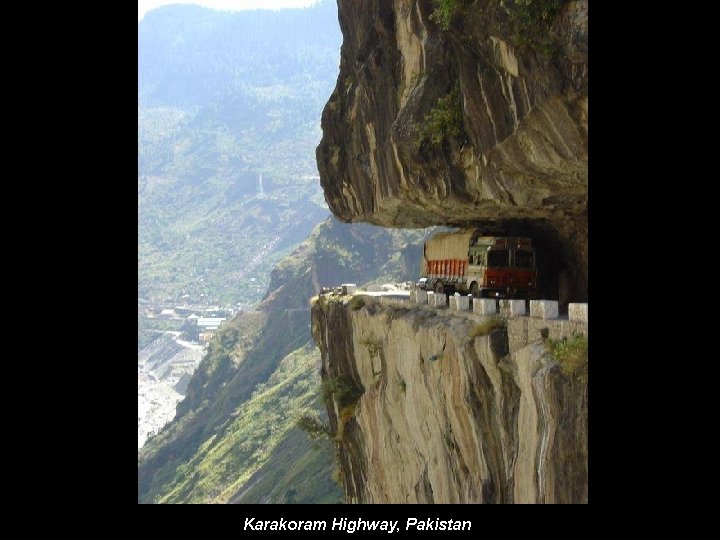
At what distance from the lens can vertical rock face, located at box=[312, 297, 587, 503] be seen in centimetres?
1794

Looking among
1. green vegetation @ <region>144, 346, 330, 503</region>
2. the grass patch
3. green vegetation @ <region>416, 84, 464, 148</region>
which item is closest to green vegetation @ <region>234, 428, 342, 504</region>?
green vegetation @ <region>144, 346, 330, 503</region>

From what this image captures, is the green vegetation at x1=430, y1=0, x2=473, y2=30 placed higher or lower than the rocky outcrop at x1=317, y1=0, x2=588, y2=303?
higher

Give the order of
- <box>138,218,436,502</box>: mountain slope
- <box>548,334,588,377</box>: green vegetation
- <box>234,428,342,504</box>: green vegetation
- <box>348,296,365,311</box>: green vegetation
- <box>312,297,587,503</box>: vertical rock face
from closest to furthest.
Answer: <box>548,334,588,377</box>: green vegetation
<box>312,297,587,503</box>: vertical rock face
<box>348,296,365,311</box>: green vegetation
<box>234,428,342,504</box>: green vegetation
<box>138,218,436,502</box>: mountain slope

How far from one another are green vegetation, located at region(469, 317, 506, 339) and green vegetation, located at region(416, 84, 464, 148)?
4.98 meters

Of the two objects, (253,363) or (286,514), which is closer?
(286,514)

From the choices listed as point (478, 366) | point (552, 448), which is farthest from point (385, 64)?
point (552, 448)

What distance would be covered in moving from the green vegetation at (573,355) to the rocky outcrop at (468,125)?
383 centimetres

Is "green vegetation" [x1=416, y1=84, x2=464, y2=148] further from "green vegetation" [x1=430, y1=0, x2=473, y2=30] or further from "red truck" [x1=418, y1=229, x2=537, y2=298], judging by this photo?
"red truck" [x1=418, y1=229, x2=537, y2=298]

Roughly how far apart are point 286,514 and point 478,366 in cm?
998

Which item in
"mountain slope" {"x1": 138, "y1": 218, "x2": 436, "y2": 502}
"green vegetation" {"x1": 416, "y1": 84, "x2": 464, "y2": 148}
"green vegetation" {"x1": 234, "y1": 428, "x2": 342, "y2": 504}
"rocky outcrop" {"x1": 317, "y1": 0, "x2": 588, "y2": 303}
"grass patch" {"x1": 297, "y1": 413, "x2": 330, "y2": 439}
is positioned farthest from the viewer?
"mountain slope" {"x1": 138, "y1": 218, "x2": 436, "y2": 502}
